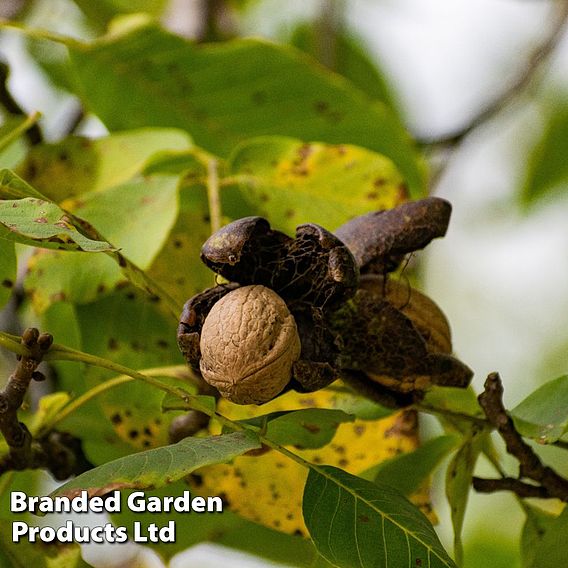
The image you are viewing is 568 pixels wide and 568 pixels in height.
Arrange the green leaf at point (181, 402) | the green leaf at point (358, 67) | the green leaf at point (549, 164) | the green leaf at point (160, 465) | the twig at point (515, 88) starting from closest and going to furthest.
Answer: the green leaf at point (160, 465)
the green leaf at point (181, 402)
the twig at point (515, 88)
the green leaf at point (358, 67)
the green leaf at point (549, 164)

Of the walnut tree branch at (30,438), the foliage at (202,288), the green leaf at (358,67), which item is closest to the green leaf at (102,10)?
the green leaf at (358,67)

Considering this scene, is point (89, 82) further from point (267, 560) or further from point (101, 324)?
point (267, 560)

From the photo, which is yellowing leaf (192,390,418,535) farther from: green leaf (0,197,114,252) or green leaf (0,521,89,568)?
green leaf (0,197,114,252)

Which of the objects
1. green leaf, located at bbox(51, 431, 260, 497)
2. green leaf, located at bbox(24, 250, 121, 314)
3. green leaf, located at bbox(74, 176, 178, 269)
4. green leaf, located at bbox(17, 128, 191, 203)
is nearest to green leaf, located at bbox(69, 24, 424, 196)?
green leaf, located at bbox(17, 128, 191, 203)

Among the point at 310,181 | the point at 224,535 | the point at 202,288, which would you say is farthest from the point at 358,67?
the point at 224,535

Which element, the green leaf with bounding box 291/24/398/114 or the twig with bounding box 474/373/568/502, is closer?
the twig with bounding box 474/373/568/502

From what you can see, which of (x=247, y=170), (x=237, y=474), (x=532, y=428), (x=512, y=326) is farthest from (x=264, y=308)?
(x=512, y=326)

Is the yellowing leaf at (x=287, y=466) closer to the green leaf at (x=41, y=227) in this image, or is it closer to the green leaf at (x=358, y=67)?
the green leaf at (x=41, y=227)
